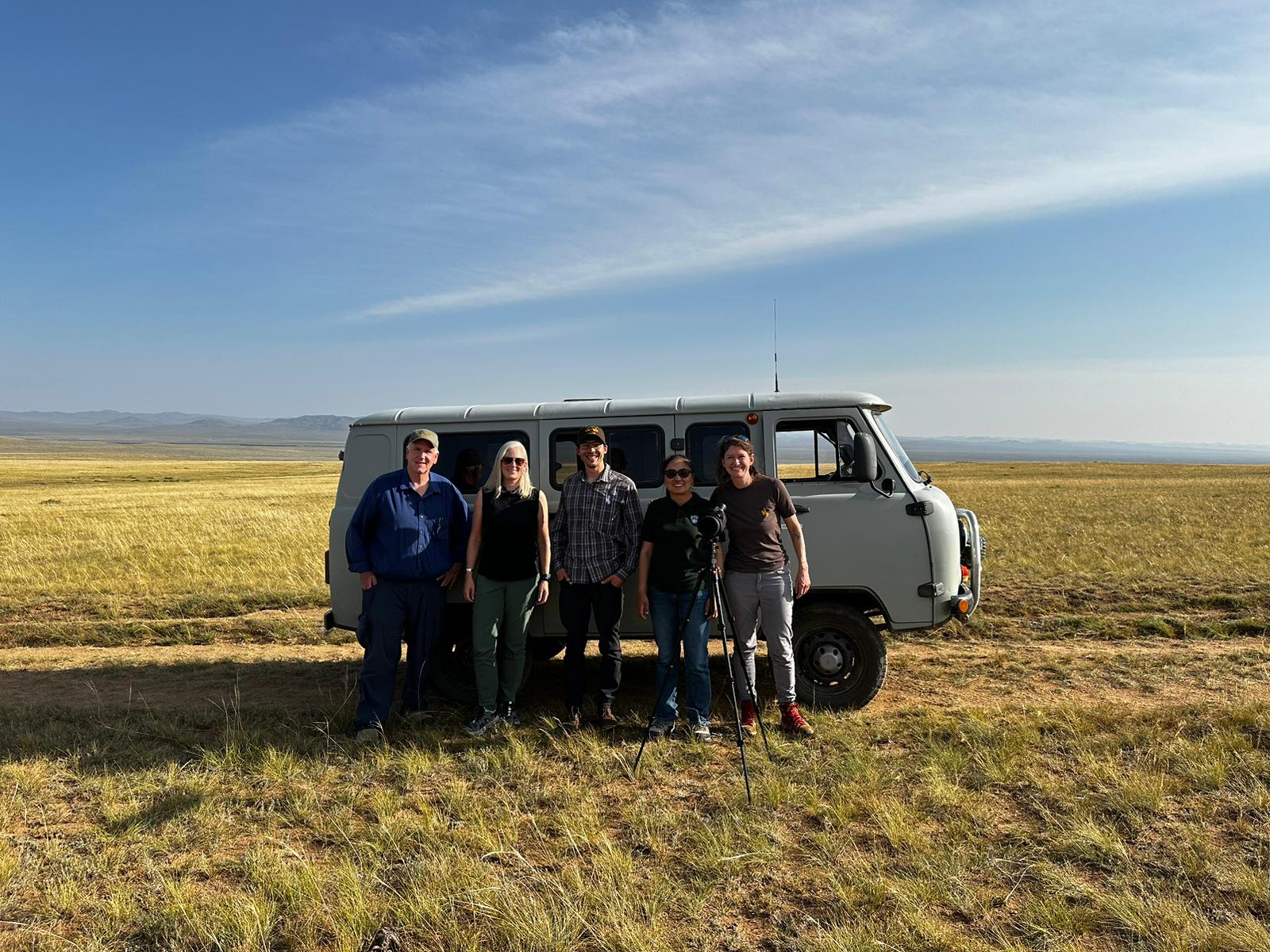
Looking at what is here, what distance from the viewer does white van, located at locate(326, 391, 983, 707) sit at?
251 inches

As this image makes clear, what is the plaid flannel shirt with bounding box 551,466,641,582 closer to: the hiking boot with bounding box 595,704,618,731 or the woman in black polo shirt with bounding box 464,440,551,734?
the woman in black polo shirt with bounding box 464,440,551,734

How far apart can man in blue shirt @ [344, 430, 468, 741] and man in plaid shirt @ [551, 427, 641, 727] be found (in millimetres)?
883

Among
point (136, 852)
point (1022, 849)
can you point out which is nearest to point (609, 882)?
point (1022, 849)

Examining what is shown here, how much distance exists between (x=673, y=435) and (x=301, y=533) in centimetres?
1705

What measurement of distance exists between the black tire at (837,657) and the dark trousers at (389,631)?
289cm

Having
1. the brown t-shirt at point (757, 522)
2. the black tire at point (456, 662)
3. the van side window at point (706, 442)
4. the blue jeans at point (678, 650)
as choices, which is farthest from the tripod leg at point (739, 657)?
the black tire at point (456, 662)

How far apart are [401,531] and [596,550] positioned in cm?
147

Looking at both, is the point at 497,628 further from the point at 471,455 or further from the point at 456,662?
the point at 471,455

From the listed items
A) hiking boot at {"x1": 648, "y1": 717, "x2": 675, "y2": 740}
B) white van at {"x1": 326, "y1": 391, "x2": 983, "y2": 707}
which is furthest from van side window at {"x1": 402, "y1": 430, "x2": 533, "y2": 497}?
hiking boot at {"x1": 648, "y1": 717, "x2": 675, "y2": 740}

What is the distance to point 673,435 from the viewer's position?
6.68m

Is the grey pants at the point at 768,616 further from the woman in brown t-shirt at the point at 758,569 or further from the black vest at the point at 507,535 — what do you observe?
the black vest at the point at 507,535

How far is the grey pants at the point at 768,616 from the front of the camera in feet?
19.2

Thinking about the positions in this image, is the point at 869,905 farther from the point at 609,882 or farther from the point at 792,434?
the point at 792,434

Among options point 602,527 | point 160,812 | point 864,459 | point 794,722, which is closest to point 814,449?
point 864,459
